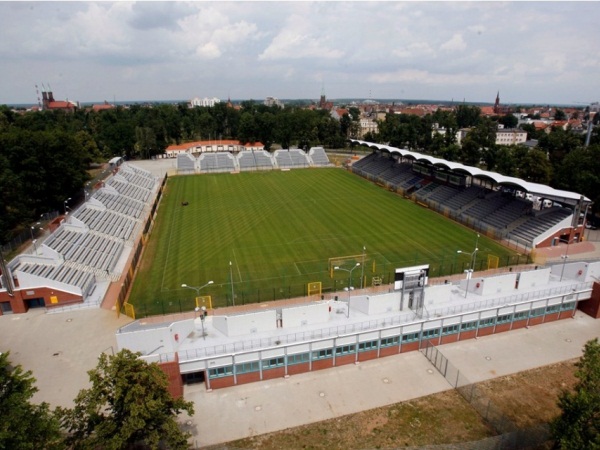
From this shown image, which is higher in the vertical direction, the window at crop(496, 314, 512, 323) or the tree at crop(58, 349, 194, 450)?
the tree at crop(58, 349, 194, 450)

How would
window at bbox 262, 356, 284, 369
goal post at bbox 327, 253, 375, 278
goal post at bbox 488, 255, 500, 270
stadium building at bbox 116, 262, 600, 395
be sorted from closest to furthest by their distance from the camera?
stadium building at bbox 116, 262, 600, 395
window at bbox 262, 356, 284, 369
goal post at bbox 327, 253, 375, 278
goal post at bbox 488, 255, 500, 270

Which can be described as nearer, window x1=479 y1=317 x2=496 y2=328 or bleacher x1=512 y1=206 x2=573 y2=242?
window x1=479 y1=317 x2=496 y2=328

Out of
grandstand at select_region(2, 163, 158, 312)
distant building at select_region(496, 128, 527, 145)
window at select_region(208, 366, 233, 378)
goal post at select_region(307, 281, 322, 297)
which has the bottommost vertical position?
window at select_region(208, 366, 233, 378)

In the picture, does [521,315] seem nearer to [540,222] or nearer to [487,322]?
[487,322]

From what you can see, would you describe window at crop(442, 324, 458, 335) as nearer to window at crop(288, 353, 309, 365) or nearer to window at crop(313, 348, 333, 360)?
window at crop(313, 348, 333, 360)

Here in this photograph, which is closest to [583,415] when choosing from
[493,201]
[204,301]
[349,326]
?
[349,326]

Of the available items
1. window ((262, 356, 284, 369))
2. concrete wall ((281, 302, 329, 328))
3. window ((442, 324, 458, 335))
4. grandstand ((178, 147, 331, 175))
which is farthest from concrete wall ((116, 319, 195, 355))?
grandstand ((178, 147, 331, 175))

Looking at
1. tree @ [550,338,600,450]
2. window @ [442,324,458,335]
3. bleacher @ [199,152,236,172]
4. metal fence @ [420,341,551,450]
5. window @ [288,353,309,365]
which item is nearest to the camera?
tree @ [550,338,600,450]

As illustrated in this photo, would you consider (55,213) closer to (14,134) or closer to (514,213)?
(14,134)

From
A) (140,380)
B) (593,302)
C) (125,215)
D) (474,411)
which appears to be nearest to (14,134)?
(125,215)
